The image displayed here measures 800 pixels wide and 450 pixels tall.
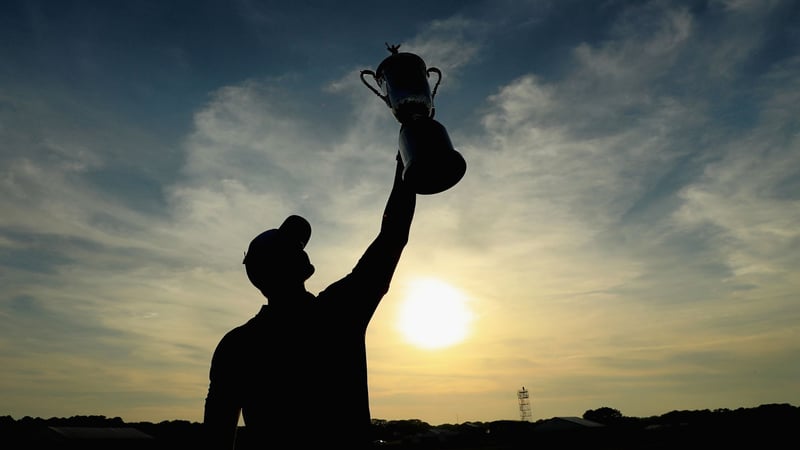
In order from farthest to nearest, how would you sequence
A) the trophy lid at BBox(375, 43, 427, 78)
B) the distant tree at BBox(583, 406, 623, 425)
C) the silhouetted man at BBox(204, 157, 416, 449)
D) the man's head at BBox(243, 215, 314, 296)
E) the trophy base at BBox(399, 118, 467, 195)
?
the distant tree at BBox(583, 406, 623, 425), the trophy lid at BBox(375, 43, 427, 78), the trophy base at BBox(399, 118, 467, 195), the man's head at BBox(243, 215, 314, 296), the silhouetted man at BBox(204, 157, 416, 449)

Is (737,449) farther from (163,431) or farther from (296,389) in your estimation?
(163,431)

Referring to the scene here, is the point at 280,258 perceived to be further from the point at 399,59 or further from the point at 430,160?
the point at 399,59

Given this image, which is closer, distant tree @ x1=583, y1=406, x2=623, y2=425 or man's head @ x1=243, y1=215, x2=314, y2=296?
man's head @ x1=243, y1=215, x2=314, y2=296

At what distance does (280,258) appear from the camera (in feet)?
7.79

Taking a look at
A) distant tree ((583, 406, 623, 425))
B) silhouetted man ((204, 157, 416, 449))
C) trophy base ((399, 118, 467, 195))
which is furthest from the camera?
distant tree ((583, 406, 623, 425))

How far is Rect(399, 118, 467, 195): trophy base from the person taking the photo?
9.24 ft

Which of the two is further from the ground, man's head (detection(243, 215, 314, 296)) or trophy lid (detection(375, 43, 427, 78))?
trophy lid (detection(375, 43, 427, 78))

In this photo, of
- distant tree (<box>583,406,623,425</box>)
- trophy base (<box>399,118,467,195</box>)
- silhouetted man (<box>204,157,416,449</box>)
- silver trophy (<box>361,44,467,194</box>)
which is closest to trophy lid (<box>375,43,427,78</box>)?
silver trophy (<box>361,44,467,194</box>)

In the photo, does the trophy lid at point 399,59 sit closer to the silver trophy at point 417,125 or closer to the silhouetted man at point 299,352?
the silver trophy at point 417,125

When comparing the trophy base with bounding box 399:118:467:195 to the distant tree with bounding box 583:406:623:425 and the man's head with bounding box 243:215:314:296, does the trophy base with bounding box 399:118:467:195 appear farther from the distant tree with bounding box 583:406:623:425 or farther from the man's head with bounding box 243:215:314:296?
the distant tree with bounding box 583:406:623:425

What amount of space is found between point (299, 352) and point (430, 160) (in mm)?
1312

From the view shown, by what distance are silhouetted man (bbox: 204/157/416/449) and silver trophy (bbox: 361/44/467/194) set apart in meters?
0.41

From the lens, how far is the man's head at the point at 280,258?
2.38 m

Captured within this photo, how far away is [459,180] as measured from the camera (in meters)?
3.00
